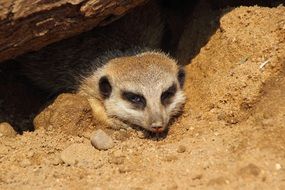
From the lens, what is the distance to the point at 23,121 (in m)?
5.10

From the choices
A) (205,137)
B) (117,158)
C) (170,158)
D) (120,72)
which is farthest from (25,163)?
(205,137)

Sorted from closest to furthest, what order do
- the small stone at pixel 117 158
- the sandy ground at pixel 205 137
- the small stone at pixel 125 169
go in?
the sandy ground at pixel 205 137
the small stone at pixel 125 169
the small stone at pixel 117 158

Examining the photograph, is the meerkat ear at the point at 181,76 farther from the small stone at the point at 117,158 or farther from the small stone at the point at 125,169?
the small stone at the point at 125,169

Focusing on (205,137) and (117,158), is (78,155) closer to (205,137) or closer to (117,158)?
(117,158)

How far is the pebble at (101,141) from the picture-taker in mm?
4230

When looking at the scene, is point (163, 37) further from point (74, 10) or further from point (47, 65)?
point (74, 10)

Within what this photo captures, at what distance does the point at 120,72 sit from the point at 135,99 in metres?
0.29

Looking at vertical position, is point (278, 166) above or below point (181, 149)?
above

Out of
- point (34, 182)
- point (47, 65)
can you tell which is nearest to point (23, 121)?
→ point (47, 65)

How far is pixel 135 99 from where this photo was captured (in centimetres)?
464

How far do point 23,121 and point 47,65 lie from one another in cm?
69

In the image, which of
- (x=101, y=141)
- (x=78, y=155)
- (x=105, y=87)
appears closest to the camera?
(x=78, y=155)

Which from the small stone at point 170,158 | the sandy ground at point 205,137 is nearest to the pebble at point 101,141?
the sandy ground at point 205,137

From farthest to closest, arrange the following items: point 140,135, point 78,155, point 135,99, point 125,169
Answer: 1. point 135,99
2. point 140,135
3. point 78,155
4. point 125,169
